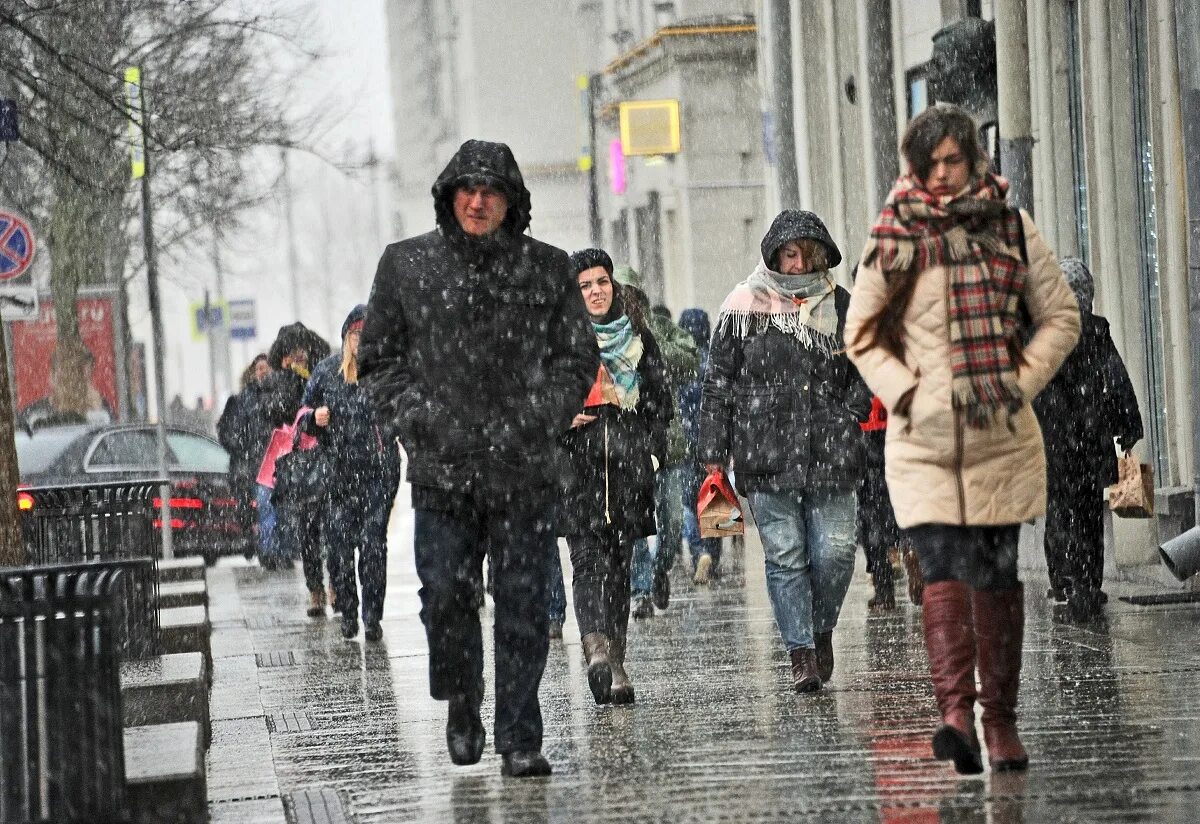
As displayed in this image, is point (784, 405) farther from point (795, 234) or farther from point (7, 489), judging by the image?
point (7, 489)

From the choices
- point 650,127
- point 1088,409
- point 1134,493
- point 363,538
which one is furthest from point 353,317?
point 650,127

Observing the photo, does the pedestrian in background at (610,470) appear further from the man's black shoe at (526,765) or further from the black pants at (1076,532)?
the black pants at (1076,532)

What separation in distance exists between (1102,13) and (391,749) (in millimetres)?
8730

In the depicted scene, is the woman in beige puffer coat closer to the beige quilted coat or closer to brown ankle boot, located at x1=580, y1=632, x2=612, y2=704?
the beige quilted coat

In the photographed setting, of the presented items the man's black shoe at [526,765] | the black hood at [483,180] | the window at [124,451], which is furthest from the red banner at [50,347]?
the man's black shoe at [526,765]

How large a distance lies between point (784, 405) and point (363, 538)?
14.1 feet

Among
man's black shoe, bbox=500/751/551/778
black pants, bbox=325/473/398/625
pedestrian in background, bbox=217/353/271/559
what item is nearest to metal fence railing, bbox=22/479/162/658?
black pants, bbox=325/473/398/625

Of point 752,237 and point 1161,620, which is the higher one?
point 752,237

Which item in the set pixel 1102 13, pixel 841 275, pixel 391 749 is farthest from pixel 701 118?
pixel 391 749

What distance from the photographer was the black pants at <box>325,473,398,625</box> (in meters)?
12.7

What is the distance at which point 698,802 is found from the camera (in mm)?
6629

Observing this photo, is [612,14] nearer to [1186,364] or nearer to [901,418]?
[1186,364]

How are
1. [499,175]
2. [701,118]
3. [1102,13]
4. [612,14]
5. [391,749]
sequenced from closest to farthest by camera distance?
[499,175] < [391,749] < [1102,13] < [701,118] < [612,14]

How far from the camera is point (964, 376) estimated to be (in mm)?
6805
